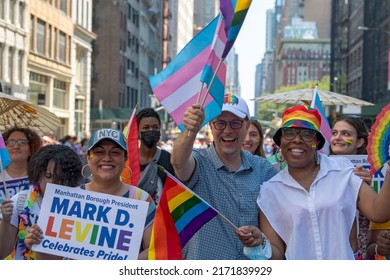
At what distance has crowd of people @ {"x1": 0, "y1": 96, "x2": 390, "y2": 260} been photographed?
165 inches

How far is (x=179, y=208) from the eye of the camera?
4.43 m

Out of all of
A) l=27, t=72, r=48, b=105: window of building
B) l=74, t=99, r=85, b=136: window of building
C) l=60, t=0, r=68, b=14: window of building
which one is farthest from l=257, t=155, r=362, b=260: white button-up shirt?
l=74, t=99, r=85, b=136: window of building

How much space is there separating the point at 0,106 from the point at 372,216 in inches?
157

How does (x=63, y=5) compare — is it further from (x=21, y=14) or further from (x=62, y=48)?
(x=21, y=14)

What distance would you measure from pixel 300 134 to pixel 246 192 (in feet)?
1.90

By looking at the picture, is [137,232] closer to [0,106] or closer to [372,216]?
[372,216]

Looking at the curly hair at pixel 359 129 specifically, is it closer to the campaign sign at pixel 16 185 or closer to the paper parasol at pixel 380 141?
the paper parasol at pixel 380 141

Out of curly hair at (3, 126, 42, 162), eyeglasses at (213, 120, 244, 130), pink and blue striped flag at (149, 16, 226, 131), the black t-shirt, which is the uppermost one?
pink and blue striped flag at (149, 16, 226, 131)

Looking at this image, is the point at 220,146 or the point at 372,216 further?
the point at 220,146

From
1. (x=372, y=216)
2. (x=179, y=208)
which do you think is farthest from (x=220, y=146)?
(x=372, y=216)

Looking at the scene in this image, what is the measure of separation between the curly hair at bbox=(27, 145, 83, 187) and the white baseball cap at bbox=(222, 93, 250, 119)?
3.57ft

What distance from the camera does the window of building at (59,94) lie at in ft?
158

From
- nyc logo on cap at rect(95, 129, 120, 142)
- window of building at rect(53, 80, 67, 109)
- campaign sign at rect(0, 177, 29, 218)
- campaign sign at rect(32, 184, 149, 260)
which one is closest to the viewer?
campaign sign at rect(32, 184, 149, 260)

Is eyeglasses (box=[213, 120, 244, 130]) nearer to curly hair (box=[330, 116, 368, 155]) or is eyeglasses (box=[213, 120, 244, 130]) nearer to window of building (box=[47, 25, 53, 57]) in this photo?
curly hair (box=[330, 116, 368, 155])
